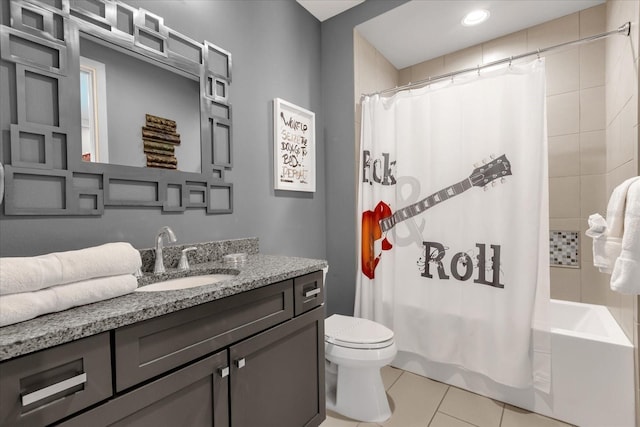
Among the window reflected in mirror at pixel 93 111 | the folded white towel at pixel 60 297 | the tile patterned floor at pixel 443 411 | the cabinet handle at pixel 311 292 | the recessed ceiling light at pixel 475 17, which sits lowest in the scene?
the tile patterned floor at pixel 443 411

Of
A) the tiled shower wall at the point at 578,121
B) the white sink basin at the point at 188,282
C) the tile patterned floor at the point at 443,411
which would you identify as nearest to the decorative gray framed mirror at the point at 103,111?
the white sink basin at the point at 188,282

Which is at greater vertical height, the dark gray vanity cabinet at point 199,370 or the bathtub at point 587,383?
the dark gray vanity cabinet at point 199,370

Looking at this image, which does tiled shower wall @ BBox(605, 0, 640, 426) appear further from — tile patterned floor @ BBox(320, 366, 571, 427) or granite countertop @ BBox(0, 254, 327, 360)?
granite countertop @ BBox(0, 254, 327, 360)

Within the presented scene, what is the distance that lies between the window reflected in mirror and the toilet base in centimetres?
157

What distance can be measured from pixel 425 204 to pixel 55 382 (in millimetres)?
1886

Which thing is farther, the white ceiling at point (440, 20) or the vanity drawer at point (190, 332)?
the white ceiling at point (440, 20)

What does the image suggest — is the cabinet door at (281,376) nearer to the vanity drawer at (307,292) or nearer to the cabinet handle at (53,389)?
the vanity drawer at (307,292)

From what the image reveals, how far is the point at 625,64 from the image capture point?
150 cm

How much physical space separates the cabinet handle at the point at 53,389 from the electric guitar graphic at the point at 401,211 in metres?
1.74

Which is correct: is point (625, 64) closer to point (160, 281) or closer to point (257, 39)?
point (257, 39)

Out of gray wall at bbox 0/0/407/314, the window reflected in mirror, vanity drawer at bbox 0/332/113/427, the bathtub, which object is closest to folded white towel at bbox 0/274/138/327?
vanity drawer at bbox 0/332/113/427

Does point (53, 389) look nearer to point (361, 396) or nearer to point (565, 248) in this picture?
point (361, 396)

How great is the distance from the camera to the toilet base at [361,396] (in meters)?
1.61

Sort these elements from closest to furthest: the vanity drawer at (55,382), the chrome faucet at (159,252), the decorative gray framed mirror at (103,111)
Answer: the vanity drawer at (55,382) → the decorative gray framed mirror at (103,111) → the chrome faucet at (159,252)
